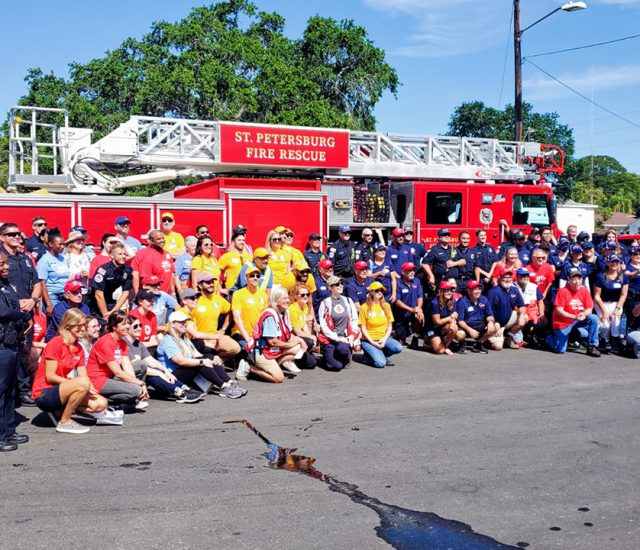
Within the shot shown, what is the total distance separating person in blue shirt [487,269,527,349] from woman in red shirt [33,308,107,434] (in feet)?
21.8

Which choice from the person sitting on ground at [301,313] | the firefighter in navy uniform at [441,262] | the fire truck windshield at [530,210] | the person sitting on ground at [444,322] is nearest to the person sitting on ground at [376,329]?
the person sitting on ground at [301,313]

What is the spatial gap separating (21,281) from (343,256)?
18.3 ft

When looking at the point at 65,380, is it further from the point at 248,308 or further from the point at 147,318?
the point at 248,308

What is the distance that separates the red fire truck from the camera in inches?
469

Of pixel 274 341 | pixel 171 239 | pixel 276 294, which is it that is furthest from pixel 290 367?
pixel 171 239

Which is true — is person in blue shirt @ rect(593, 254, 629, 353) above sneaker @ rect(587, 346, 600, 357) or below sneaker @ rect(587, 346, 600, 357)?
above

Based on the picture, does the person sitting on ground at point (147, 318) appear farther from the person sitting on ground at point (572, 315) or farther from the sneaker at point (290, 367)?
the person sitting on ground at point (572, 315)

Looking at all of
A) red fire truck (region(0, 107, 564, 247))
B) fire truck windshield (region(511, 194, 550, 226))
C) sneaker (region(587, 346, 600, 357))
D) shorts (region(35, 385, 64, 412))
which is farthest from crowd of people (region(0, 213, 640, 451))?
fire truck windshield (region(511, 194, 550, 226))

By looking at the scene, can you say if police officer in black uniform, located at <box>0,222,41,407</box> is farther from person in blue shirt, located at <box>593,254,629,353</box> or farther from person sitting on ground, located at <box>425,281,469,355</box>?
person in blue shirt, located at <box>593,254,629,353</box>

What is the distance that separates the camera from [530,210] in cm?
1536

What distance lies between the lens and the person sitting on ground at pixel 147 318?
26.5 ft

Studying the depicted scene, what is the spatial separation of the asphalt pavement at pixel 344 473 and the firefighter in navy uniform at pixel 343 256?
12.1ft

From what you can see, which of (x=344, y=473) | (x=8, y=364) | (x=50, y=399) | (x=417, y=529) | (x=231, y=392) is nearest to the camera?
(x=417, y=529)

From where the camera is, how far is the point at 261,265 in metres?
10.1
